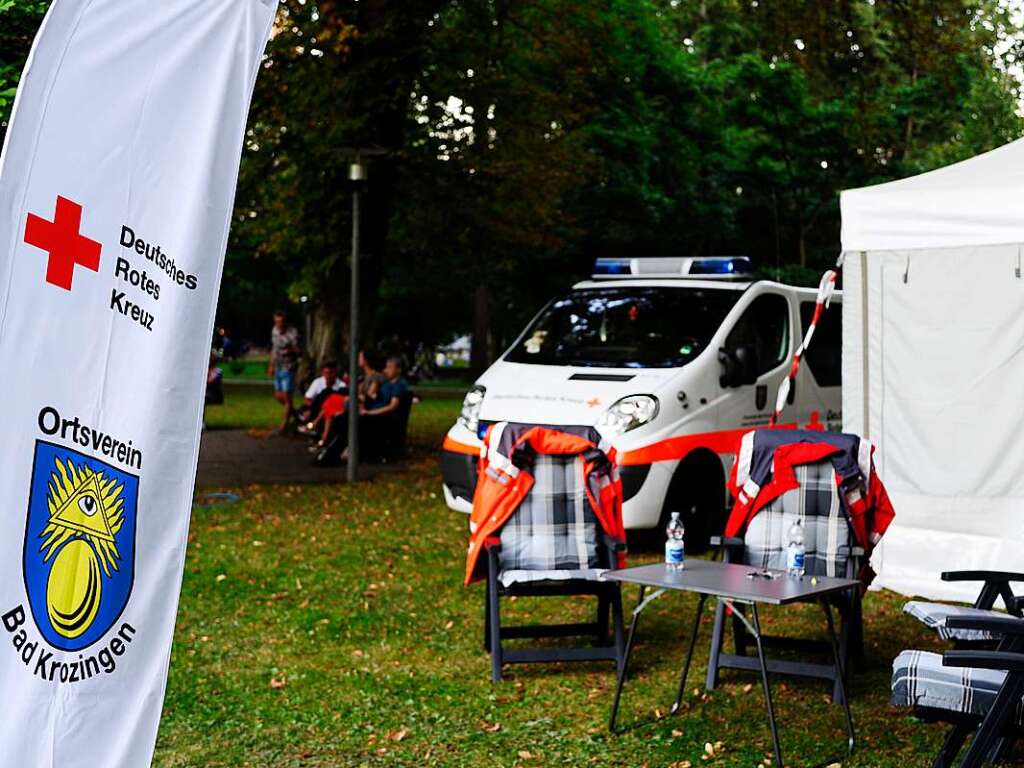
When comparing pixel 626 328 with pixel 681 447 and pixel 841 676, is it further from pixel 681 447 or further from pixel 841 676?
pixel 841 676

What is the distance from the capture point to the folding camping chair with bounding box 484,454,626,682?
675 cm

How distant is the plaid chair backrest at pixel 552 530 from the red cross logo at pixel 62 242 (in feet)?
14.8

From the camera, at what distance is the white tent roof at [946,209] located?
6.80 meters

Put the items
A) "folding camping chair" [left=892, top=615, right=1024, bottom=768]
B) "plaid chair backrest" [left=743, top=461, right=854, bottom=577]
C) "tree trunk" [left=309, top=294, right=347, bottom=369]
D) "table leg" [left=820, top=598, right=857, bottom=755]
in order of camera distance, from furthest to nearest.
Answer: "tree trunk" [left=309, top=294, right=347, bottom=369] → "plaid chair backrest" [left=743, top=461, right=854, bottom=577] → "table leg" [left=820, top=598, right=857, bottom=755] → "folding camping chair" [left=892, top=615, right=1024, bottom=768]

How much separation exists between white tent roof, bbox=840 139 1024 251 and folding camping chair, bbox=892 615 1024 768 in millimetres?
2520

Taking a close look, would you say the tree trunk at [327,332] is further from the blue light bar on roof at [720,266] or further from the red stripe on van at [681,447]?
the red stripe on van at [681,447]

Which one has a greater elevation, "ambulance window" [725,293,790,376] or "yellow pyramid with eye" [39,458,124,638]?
"ambulance window" [725,293,790,376]

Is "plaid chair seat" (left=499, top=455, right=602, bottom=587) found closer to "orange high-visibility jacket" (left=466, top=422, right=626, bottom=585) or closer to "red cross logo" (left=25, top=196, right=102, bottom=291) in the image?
"orange high-visibility jacket" (left=466, top=422, right=626, bottom=585)

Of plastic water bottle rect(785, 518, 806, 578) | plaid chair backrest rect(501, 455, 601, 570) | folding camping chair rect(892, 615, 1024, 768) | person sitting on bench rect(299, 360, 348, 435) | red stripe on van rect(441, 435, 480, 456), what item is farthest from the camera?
person sitting on bench rect(299, 360, 348, 435)

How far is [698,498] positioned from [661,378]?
1011 mm

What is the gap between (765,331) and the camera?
11.2 meters

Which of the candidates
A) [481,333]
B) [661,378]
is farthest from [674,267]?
[481,333]

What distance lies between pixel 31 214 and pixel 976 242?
5566 mm

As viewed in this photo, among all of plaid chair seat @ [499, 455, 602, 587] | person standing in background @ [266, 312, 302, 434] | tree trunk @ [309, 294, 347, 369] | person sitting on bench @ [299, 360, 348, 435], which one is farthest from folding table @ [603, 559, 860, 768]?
person standing in background @ [266, 312, 302, 434]
